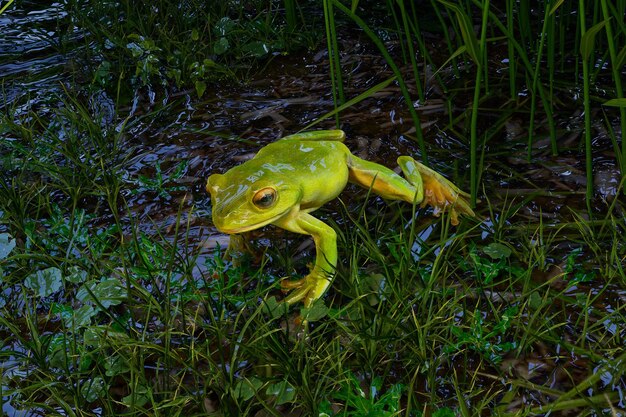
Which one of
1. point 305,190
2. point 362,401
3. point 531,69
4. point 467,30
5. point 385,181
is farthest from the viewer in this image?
point 531,69

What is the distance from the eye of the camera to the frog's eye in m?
1.83

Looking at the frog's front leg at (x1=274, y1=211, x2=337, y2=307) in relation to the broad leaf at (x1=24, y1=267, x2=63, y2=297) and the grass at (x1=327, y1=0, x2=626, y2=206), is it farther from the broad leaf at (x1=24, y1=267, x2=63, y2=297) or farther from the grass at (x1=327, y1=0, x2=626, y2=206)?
the broad leaf at (x1=24, y1=267, x2=63, y2=297)

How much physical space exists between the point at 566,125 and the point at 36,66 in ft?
7.41

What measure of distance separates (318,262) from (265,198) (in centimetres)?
21

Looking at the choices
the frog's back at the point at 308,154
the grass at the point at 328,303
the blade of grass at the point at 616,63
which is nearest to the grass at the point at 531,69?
the grass at the point at 328,303

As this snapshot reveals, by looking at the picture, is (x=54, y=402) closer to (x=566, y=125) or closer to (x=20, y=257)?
(x=20, y=257)

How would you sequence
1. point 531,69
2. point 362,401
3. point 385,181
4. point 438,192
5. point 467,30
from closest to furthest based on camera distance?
1. point 362,401
2. point 467,30
3. point 385,181
4. point 438,192
5. point 531,69

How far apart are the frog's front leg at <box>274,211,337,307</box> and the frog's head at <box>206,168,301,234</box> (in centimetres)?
6

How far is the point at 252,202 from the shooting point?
6.04 feet

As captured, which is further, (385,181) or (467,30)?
(385,181)

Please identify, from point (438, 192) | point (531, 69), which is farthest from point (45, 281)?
point (531, 69)

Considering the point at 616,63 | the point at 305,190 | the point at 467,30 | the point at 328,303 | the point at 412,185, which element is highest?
the point at 467,30

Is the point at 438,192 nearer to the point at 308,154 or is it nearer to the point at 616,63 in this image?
the point at 308,154

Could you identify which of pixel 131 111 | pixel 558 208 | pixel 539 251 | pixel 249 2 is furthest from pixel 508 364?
pixel 249 2
